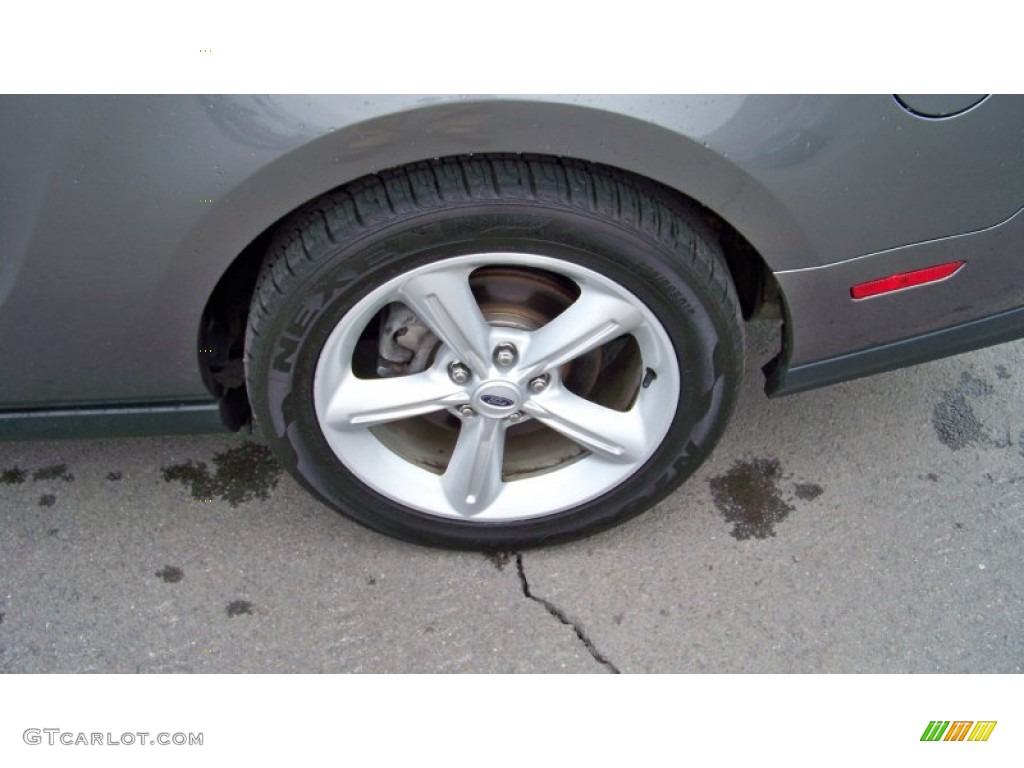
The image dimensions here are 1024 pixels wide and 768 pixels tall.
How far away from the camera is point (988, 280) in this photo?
191 cm

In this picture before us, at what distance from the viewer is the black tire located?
1648 mm

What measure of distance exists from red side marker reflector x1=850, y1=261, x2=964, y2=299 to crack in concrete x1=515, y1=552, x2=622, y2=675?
913 mm

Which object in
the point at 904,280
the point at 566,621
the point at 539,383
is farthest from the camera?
the point at 566,621

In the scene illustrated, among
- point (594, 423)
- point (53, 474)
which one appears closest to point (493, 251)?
point (594, 423)

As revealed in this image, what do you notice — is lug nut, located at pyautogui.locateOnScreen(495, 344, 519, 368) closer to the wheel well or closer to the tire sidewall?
the tire sidewall

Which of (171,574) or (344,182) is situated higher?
(344,182)

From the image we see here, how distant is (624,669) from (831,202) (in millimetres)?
1045

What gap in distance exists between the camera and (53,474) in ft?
7.68

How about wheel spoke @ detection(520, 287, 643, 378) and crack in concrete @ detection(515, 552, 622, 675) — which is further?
crack in concrete @ detection(515, 552, 622, 675)

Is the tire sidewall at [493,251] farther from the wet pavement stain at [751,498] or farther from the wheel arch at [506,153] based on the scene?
the wet pavement stain at [751,498]

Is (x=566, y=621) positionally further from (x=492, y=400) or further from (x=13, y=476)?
(x=13, y=476)

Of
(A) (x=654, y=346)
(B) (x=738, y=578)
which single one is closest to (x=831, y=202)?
(A) (x=654, y=346)

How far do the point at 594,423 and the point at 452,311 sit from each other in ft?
1.40
